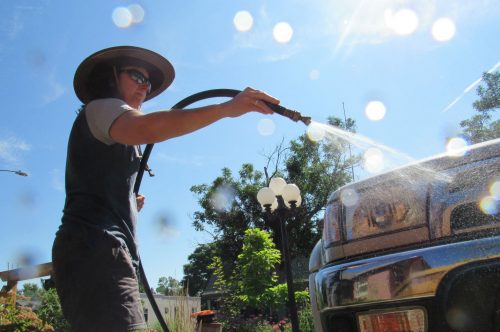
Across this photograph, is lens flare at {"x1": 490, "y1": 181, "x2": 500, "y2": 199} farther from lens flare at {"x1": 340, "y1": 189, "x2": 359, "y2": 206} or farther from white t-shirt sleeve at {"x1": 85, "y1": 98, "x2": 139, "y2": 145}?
white t-shirt sleeve at {"x1": 85, "y1": 98, "x2": 139, "y2": 145}

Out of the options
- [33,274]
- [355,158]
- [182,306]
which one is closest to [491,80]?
[355,158]

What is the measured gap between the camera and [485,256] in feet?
5.28

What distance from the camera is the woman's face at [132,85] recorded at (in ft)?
6.08

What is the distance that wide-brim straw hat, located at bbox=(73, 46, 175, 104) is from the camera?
6.28ft

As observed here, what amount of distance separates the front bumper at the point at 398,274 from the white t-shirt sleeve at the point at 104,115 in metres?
1.21

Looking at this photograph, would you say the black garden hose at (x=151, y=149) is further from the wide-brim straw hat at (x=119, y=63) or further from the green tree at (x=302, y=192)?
the green tree at (x=302, y=192)

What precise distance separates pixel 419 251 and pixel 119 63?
1.57 metres

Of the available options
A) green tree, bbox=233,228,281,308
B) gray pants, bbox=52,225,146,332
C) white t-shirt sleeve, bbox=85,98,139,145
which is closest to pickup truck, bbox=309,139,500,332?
gray pants, bbox=52,225,146,332

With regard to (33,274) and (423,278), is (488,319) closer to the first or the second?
(423,278)

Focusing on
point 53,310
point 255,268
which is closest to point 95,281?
point 53,310

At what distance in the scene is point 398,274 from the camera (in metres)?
1.75

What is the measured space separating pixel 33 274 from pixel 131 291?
478 cm

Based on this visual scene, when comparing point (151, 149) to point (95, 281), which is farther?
point (151, 149)

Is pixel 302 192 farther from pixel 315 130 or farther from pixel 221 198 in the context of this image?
pixel 315 130
